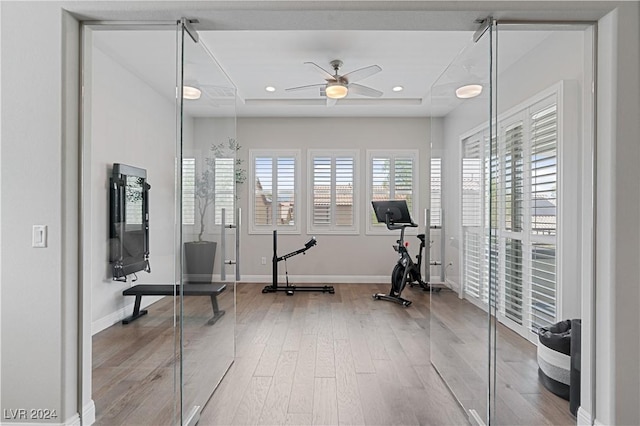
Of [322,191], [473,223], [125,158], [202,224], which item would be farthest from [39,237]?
[322,191]

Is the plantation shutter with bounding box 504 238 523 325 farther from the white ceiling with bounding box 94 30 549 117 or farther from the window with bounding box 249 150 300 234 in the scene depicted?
the window with bounding box 249 150 300 234

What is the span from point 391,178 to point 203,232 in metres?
4.55

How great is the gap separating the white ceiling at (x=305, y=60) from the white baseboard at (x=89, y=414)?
172 centimetres

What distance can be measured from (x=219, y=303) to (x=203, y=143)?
42.6 inches

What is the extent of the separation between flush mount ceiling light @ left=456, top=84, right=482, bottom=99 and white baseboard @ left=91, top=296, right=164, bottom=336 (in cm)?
225

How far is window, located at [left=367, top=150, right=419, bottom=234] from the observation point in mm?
6539

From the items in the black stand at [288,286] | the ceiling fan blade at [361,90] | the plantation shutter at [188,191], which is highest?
the ceiling fan blade at [361,90]

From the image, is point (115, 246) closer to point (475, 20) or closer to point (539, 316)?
point (475, 20)

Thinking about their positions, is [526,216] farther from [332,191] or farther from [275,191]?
[275,191]

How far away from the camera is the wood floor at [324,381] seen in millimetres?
2262

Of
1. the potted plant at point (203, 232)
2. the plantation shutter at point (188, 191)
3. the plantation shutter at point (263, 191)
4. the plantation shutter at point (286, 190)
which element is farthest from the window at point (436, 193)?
the plantation shutter at point (263, 191)

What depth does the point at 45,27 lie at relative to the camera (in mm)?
1977

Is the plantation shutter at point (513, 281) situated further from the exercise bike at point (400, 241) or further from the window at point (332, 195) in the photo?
the window at point (332, 195)

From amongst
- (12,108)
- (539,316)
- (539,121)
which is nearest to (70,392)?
(12,108)
